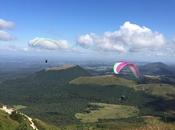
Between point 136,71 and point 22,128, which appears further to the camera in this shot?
point 22,128

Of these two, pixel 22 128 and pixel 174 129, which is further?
pixel 22 128

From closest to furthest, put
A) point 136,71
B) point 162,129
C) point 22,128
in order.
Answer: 1. point 162,129
2. point 136,71
3. point 22,128

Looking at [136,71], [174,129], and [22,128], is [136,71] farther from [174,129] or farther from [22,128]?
[22,128]

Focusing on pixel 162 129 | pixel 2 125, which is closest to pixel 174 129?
pixel 162 129

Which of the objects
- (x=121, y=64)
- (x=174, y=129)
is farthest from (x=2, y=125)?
(x=174, y=129)

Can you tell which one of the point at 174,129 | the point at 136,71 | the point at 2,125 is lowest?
the point at 2,125

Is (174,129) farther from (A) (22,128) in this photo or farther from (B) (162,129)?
(A) (22,128)

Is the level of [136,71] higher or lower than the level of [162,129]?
higher

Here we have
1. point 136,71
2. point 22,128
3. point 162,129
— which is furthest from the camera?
point 22,128

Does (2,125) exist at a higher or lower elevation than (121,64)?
lower
